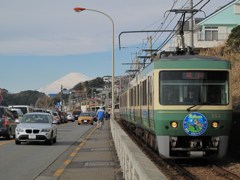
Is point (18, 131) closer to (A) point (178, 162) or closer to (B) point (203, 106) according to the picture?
(A) point (178, 162)

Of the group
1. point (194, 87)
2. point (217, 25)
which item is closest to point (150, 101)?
point (194, 87)

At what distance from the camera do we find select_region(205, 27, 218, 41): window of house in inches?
2569

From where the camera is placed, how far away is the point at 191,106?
44.6 ft

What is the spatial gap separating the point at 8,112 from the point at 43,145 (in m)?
6.19

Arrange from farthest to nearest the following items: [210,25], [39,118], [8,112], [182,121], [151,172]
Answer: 1. [210,25]
2. [8,112]
3. [39,118]
4. [182,121]
5. [151,172]

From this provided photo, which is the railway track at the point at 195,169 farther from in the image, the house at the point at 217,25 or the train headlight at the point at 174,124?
the house at the point at 217,25

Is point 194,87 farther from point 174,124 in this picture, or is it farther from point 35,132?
point 35,132

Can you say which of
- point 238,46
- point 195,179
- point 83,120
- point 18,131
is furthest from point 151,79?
point 83,120

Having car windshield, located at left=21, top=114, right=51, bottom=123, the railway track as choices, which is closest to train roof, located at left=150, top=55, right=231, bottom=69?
the railway track

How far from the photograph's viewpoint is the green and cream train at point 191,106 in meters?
A: 13.5

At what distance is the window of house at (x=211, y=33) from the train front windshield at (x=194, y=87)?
52.1 meters

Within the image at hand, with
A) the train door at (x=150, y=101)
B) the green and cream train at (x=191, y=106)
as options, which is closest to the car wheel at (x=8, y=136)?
the train door at (x=150, y=101)

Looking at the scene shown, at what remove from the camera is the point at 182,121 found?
44.1 feet

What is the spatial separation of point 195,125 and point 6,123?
14.5 metres
